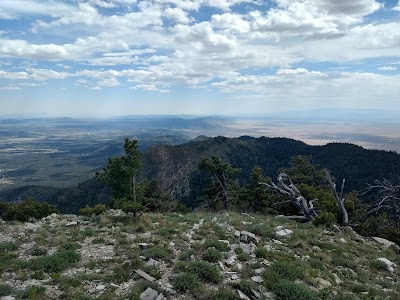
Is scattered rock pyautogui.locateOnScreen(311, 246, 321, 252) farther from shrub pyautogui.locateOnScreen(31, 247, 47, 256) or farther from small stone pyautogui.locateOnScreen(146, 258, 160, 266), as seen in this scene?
shrub pyautogui.locateOnScreen(31, 247, 47, 256)

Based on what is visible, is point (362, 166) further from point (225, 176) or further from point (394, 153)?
point (225, 176)

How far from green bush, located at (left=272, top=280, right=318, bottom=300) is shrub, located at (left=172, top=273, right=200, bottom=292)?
2.59 meters

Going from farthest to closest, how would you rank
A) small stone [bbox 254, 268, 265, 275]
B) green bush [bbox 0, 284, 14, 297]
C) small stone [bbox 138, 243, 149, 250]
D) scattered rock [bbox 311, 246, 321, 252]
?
scattered rock [bbox 311, 246, 321, 252] < small stone [bbox 138, 243, 149, 250] < small stone [bbox 254, 268, 265, 275] < green bush [bbox 0, 284, 14, 297]

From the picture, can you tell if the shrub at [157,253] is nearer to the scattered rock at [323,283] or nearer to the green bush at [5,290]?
the green bush at [5,290]

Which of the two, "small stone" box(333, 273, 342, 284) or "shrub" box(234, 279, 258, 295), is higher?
"shrub" box(234, 279, 258, 295)

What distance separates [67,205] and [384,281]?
175m

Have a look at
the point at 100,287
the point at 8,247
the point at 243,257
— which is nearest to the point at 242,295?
the point at 243,257

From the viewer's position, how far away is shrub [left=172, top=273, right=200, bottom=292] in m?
10.6

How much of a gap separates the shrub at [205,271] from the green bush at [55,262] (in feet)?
15.9

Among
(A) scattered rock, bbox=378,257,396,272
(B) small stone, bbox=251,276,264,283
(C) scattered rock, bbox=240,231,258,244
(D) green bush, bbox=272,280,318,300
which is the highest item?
(D) green bush, bbox=272,280,318,300

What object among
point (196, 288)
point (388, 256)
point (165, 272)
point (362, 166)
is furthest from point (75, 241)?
point (362, 166)

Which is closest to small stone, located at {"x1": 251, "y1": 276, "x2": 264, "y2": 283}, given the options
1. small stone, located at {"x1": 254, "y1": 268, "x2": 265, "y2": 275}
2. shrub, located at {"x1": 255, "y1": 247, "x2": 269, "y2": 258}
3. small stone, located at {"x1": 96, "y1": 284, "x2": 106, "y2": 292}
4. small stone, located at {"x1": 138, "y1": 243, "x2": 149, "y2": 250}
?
small stone, located at {"x1": 254, "y1": 268, "x2": 265, "y2": 275}

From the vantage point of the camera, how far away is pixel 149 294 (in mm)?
9938

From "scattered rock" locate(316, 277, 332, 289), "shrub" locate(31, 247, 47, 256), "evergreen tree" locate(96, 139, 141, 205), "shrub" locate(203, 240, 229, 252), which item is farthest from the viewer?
"evergreen tree" locate(96, 139, 141, 205)
